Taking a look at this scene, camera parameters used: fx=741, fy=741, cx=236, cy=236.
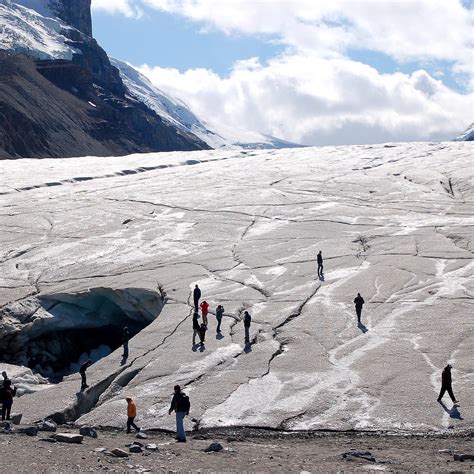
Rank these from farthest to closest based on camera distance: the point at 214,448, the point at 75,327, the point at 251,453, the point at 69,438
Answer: the point at 75,327 → the point at 69,438 → the point at 214,448 → the point at 251,453

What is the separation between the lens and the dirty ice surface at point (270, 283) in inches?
706

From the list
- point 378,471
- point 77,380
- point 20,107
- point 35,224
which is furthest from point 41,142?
point 378,471

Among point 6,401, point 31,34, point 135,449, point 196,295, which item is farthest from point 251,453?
point 31,34

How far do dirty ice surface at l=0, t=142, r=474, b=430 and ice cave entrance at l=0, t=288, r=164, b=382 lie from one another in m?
0.36

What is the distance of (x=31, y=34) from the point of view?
168 m

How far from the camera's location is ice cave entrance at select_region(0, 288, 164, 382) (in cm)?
2612

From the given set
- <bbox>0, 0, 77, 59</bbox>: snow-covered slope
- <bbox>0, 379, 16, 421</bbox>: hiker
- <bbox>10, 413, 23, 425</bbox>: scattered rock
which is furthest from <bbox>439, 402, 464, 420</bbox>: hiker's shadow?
<bbox>0, 0, 77, 59</bbox>: snow-covered slope

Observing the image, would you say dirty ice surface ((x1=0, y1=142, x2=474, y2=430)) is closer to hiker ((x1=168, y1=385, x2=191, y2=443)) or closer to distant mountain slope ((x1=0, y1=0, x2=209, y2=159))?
hiker ((x1=168, y1=385, x2=191, y2=443))

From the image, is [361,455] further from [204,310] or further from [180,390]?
[204,310]

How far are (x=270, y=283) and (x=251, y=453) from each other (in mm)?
13487

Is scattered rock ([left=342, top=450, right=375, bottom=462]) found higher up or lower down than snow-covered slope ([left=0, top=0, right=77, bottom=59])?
lower down

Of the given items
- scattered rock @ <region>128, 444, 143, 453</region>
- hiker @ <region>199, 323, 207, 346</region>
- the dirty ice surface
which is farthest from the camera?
hiker @ <region>199, 323, 207, 346</region>

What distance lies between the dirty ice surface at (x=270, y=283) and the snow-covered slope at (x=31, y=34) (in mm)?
110310

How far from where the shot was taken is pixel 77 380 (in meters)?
20.9
